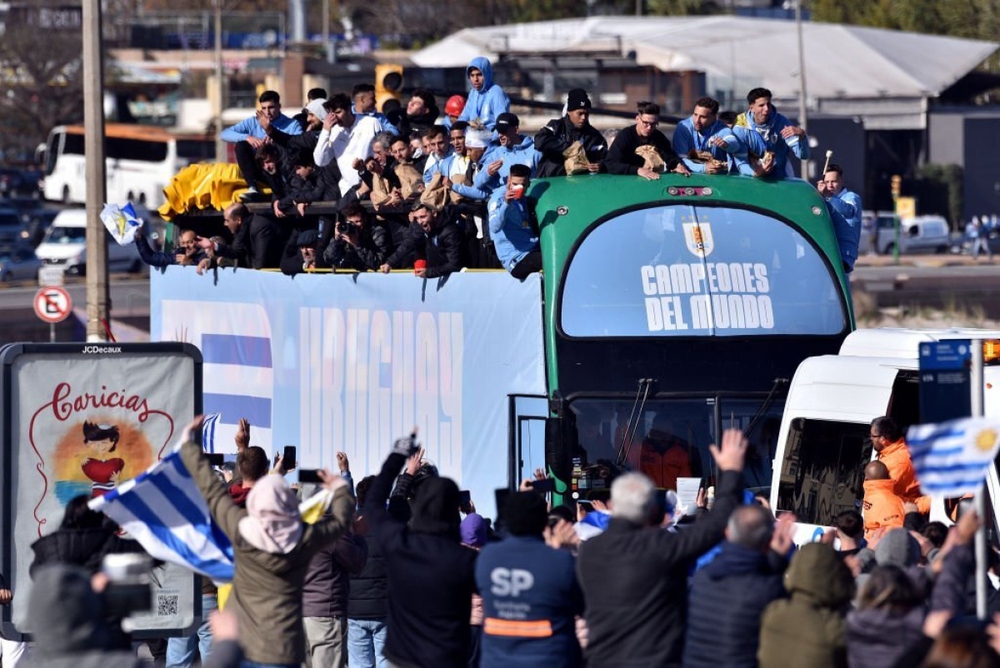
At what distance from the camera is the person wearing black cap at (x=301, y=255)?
15438 mm

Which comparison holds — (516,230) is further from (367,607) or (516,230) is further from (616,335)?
(367,607)

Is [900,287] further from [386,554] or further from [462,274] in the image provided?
[386,554]

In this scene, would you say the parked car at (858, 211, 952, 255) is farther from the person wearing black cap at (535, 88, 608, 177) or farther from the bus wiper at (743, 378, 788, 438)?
the bus wiper at (743, 378, 788, 438)

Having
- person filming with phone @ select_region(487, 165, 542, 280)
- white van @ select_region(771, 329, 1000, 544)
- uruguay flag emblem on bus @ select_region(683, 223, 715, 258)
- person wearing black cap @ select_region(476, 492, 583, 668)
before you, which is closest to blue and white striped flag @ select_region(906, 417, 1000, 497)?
person wearing black cap @ select_region(476, 492, 583, 668)

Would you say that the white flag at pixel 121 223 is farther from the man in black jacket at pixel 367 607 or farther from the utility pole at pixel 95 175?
the man in black jacket at pixel 367 607

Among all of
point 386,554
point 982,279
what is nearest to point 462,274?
point 386,554

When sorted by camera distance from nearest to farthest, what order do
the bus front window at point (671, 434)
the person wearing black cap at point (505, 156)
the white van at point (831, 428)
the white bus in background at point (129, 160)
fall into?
the white van at point (831, 428) < the bus front window at point (671, 434) < the person wearing black cap at point (505, 156) < the white bus in background at point (129, 160)

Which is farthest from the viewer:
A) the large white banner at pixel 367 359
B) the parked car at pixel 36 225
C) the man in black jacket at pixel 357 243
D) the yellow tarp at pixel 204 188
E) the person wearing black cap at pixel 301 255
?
the parked car at pixel 36 225

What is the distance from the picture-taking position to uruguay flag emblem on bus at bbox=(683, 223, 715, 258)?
13023mm

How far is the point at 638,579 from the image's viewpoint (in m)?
7.64

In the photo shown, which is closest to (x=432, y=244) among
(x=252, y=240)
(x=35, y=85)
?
(x=252, y=240)

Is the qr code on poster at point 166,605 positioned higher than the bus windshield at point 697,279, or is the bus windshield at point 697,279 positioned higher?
the bus windshield at point 697,279

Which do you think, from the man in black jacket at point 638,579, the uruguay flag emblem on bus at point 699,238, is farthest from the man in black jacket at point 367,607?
the uruguay flag emblem on bus at point 699,238

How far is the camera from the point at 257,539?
320 inches
